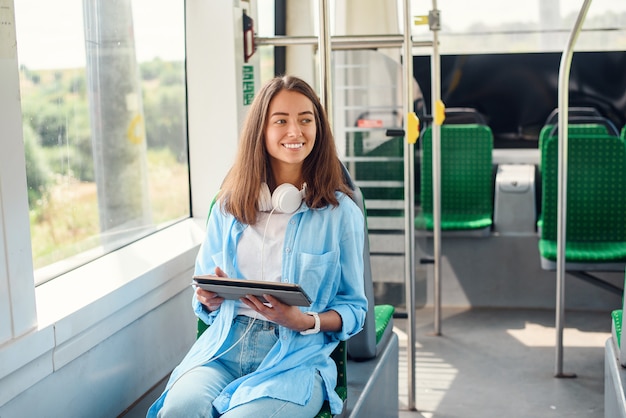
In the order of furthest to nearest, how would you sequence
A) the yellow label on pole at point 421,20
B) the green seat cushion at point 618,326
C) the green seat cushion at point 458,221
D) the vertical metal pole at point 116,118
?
the green seat cushion at point 458,221
the yellow label on pole at point 421,20
the vertical metal pole at point 116,118
the green seat cushion at point 618,326

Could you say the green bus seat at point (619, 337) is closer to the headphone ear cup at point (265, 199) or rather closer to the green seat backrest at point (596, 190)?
the headphone ear cup at point (265, 199)

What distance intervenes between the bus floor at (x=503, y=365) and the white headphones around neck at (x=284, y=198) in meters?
0.80

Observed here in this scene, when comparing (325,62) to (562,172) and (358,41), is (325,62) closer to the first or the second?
(358,41)

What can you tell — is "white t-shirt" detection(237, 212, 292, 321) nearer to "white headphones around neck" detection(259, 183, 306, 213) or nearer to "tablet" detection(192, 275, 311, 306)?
"white headphones around neck" detection(259, 183, 306, 213)

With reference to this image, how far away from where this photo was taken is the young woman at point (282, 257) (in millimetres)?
2217

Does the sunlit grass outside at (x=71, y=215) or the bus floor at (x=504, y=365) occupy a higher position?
the sunlit grass outside at (x=71, y=215)

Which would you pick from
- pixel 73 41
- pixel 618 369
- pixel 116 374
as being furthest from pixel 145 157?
pixel 618 369

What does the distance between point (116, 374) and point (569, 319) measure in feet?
9.87

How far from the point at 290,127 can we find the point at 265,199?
204 millimetres

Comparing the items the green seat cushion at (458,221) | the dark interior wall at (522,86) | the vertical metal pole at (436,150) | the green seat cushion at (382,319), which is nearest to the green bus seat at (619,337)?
the green seat cushion at (382,319)

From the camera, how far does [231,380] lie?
227cm

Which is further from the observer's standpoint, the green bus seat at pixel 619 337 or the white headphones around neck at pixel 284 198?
the green bus seat at pixel 619 337

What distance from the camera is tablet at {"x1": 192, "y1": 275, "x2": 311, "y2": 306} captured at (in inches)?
78.1

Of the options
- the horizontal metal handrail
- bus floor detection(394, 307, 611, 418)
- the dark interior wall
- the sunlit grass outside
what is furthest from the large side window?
the dark interior wall
